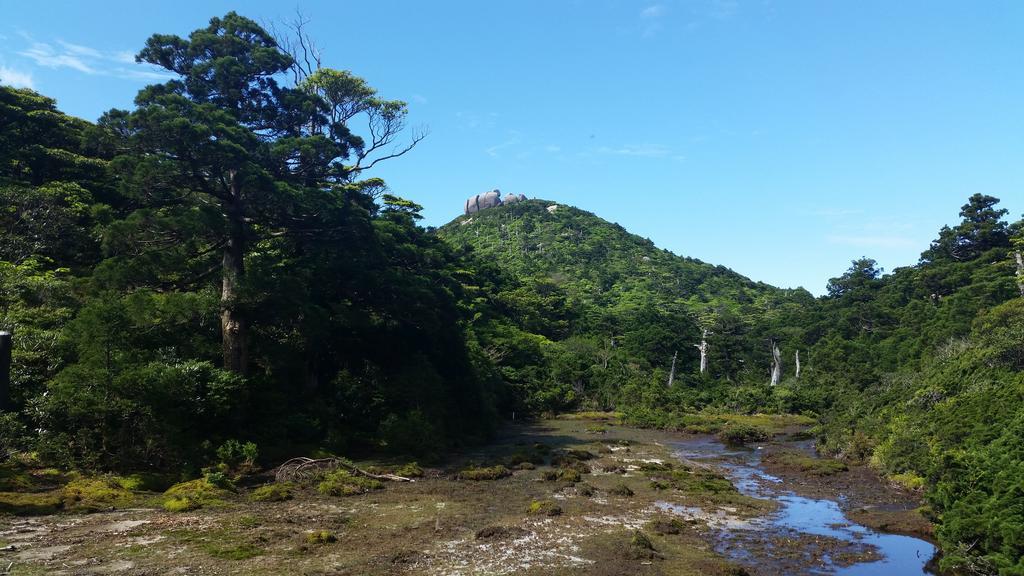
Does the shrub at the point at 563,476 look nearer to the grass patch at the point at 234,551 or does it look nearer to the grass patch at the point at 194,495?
the grass patch at the point at 194,495

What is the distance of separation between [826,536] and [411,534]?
1108cm

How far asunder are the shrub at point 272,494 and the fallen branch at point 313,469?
1.34m

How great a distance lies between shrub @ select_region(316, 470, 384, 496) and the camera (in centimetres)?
1919

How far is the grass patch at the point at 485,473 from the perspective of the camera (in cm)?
2309

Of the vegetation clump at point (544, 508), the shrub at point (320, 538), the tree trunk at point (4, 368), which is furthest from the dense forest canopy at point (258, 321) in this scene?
the tree trunk at point (4, 368)

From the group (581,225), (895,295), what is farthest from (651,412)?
(581,225)

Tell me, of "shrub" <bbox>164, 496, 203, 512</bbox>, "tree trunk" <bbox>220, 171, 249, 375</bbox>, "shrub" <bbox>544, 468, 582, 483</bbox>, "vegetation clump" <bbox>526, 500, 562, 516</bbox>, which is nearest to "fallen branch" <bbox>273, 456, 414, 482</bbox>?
"shrub" <bbox>164, 496, 203, 512</bbox>

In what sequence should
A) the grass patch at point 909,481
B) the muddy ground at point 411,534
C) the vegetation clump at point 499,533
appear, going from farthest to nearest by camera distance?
the grass patch at point 909,481
the vegetation clump at point 499,533
the muddy ground at point 411,534

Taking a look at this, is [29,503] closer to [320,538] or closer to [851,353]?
[320,538]

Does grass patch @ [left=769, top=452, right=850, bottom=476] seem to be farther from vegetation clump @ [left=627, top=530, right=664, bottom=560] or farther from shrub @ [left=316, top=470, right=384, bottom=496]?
shrub @ [left=316, top=470, right=384, bottom=496]

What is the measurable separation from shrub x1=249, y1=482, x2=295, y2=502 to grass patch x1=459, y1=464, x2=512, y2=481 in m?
6.78

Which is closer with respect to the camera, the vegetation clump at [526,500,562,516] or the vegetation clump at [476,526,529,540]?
the vegetation clump at [476,526,529,540]

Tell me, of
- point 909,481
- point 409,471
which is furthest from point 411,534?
point 909,481

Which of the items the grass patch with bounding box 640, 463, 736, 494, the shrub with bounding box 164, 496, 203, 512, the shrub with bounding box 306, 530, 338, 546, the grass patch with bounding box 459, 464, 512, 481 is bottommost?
the grass patch with bounding box 640, 463, 736, 494
